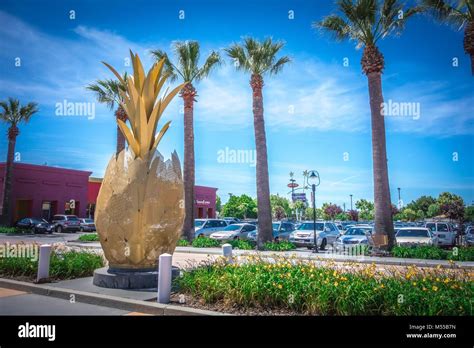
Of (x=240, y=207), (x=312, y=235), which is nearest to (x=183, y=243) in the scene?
(x=312, y=235)

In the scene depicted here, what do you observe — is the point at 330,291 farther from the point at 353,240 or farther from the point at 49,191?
the point at 49,191

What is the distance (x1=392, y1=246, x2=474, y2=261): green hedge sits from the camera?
1427 cm

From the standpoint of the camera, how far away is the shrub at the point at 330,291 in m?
5.33

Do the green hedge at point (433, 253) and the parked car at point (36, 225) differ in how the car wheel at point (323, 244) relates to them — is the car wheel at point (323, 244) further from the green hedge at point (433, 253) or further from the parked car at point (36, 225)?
the parked car at point (36, 225)

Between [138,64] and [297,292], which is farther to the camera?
[138,64]

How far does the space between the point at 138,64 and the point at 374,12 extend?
13.5 meters

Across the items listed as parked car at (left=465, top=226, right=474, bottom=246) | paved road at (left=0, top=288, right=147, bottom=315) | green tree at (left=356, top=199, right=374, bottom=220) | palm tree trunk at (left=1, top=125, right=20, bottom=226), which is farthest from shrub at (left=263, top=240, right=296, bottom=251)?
green tree at (left=356, top=199, right=374, bottom=220)

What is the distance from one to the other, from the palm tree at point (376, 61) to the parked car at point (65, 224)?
96.3ft

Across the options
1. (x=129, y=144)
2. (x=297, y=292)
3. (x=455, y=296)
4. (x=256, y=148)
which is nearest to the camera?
(x=455, y=296)

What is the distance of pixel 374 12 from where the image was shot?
17.3 m
